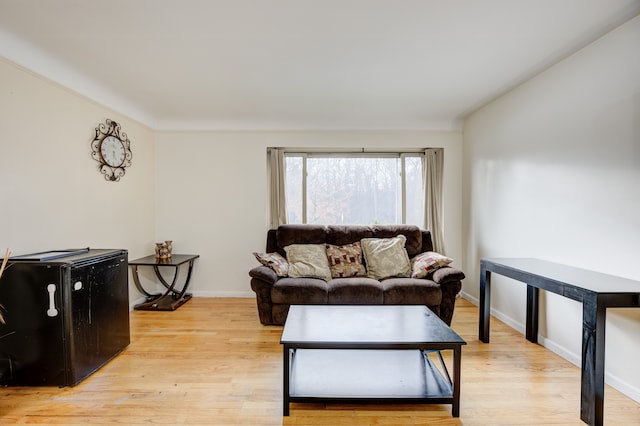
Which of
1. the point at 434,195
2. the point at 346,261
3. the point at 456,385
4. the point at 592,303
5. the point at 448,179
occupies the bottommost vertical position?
the point at 456,385

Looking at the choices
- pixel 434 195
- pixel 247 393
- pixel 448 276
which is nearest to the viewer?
pixel 247 393

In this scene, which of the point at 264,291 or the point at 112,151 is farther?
the point at 112,151

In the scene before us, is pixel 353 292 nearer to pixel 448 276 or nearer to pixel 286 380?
pixel 448 276

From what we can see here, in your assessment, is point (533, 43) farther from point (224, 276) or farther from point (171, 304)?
point (171, 304)

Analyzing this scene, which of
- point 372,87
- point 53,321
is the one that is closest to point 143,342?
point 53,321

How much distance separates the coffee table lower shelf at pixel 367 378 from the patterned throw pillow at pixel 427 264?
108 cm

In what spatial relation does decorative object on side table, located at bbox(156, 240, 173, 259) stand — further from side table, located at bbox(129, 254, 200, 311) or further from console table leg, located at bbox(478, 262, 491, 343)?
console table leg, located at bbox(478, 262, 491, 343)

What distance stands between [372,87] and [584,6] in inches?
64.1

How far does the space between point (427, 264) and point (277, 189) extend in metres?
2.20

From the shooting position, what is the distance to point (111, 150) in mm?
3240

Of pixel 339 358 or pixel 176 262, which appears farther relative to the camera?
pixel 176 262

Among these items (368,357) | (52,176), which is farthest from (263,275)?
(52,176)

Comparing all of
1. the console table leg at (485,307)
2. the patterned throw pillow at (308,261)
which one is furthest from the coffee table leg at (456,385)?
the patterned throw pillow at (308,261)

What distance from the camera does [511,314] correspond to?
309 centimetres
